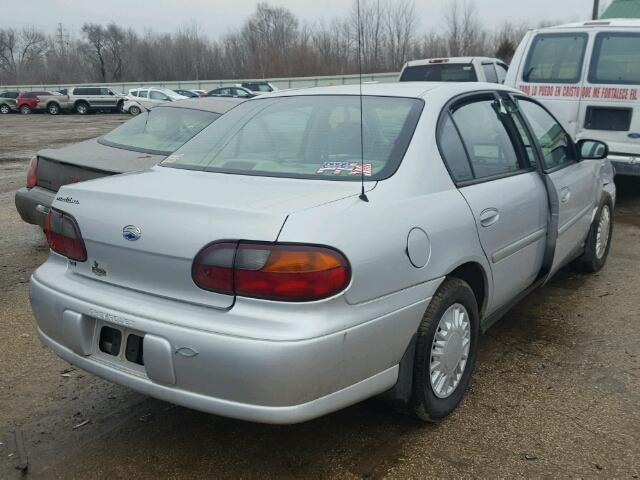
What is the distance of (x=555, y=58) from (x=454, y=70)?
13.4 ft

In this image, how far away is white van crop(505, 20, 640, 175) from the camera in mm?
6906

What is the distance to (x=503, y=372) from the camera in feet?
11.1

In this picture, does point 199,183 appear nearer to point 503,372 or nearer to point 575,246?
point 503,372

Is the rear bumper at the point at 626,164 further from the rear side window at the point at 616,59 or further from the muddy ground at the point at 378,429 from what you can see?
the muddy ground at the point at 378,429

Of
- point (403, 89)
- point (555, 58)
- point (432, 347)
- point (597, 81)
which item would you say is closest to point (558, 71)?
point (555, 58)

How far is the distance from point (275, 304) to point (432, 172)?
1.01 m

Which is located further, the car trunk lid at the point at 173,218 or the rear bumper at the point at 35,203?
the rear bumper at the point at 35,203

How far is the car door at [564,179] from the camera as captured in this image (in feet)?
12.4

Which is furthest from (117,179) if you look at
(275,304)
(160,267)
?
(275,304)

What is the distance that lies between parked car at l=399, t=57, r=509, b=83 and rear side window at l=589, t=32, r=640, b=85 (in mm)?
3939

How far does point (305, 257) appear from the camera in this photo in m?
2.14

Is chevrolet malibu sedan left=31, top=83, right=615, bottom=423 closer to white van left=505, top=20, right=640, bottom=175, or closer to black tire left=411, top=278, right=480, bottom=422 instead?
black tire left=411, top=278, right=480, bottom=422

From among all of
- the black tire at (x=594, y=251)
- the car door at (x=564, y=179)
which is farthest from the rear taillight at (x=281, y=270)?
the black tire at (x=594, y=251)

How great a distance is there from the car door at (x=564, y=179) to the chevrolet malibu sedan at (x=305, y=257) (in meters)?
0.35
